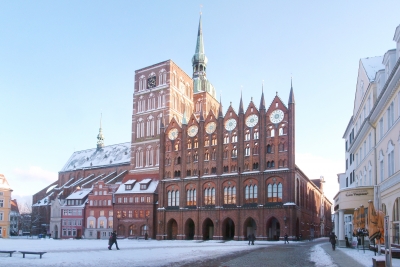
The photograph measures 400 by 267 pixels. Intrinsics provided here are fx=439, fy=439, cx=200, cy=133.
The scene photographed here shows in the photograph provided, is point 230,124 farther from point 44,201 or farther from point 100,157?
point 44,201

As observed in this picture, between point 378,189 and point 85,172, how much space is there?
319ft

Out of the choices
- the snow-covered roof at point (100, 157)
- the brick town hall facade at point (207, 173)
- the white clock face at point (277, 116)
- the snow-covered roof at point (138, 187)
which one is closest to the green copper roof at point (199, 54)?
the brick town hall facade at point (207, 173)

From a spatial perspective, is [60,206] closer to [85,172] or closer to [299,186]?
[85,172]

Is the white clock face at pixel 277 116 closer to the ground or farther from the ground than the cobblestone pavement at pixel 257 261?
farther from the ground

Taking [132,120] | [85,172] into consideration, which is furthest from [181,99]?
[85,172]

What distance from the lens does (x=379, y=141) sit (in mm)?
35844

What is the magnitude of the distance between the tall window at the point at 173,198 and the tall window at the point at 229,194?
10.6 m

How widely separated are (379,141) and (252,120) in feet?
134

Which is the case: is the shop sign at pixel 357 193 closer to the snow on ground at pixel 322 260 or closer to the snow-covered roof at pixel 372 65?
the snow on ground at pixel 322 260

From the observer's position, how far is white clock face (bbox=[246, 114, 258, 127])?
75625mm

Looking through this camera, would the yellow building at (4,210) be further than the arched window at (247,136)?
Yes

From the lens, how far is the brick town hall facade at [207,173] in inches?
2813

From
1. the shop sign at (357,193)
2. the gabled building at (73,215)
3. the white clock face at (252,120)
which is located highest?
the white clock face at (252,120)

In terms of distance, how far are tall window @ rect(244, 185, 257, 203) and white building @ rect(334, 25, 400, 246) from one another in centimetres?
2353
